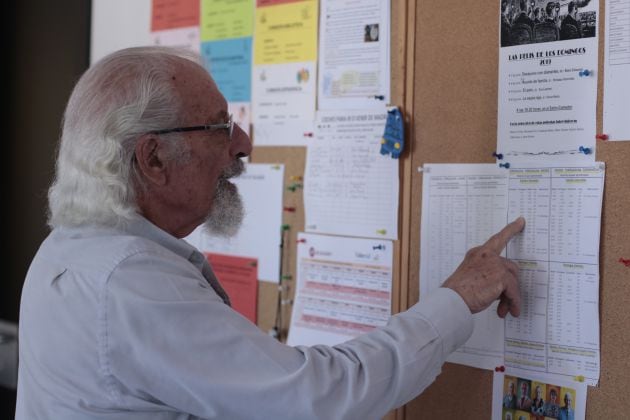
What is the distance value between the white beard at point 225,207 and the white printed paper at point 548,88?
562mm

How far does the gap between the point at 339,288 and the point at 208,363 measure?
0.69 metres

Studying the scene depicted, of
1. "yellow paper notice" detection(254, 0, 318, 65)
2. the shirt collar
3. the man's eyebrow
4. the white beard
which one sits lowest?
the shirt collar

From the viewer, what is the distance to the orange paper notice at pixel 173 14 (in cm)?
190

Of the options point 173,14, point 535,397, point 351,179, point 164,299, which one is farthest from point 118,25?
point 535,397

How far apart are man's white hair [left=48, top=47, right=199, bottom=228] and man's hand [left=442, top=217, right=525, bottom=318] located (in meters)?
0.58

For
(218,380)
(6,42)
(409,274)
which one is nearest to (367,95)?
(409,274)

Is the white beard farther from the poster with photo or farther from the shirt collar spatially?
the poster with photo

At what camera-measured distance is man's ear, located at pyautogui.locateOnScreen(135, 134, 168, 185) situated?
3.53 feet

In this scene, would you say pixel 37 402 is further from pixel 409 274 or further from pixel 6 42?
pixel 6 42

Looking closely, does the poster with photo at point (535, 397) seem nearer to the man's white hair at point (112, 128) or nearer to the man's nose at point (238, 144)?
the man's nose at point (238, 144)

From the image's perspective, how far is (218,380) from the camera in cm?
90

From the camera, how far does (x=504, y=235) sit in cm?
125

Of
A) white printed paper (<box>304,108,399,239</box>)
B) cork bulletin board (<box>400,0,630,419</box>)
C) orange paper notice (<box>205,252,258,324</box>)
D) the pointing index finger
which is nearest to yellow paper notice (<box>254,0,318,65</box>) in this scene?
white printed paper (<box>304,108,399,239</box>)

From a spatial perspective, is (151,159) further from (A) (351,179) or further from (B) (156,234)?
(A) (351,179)
